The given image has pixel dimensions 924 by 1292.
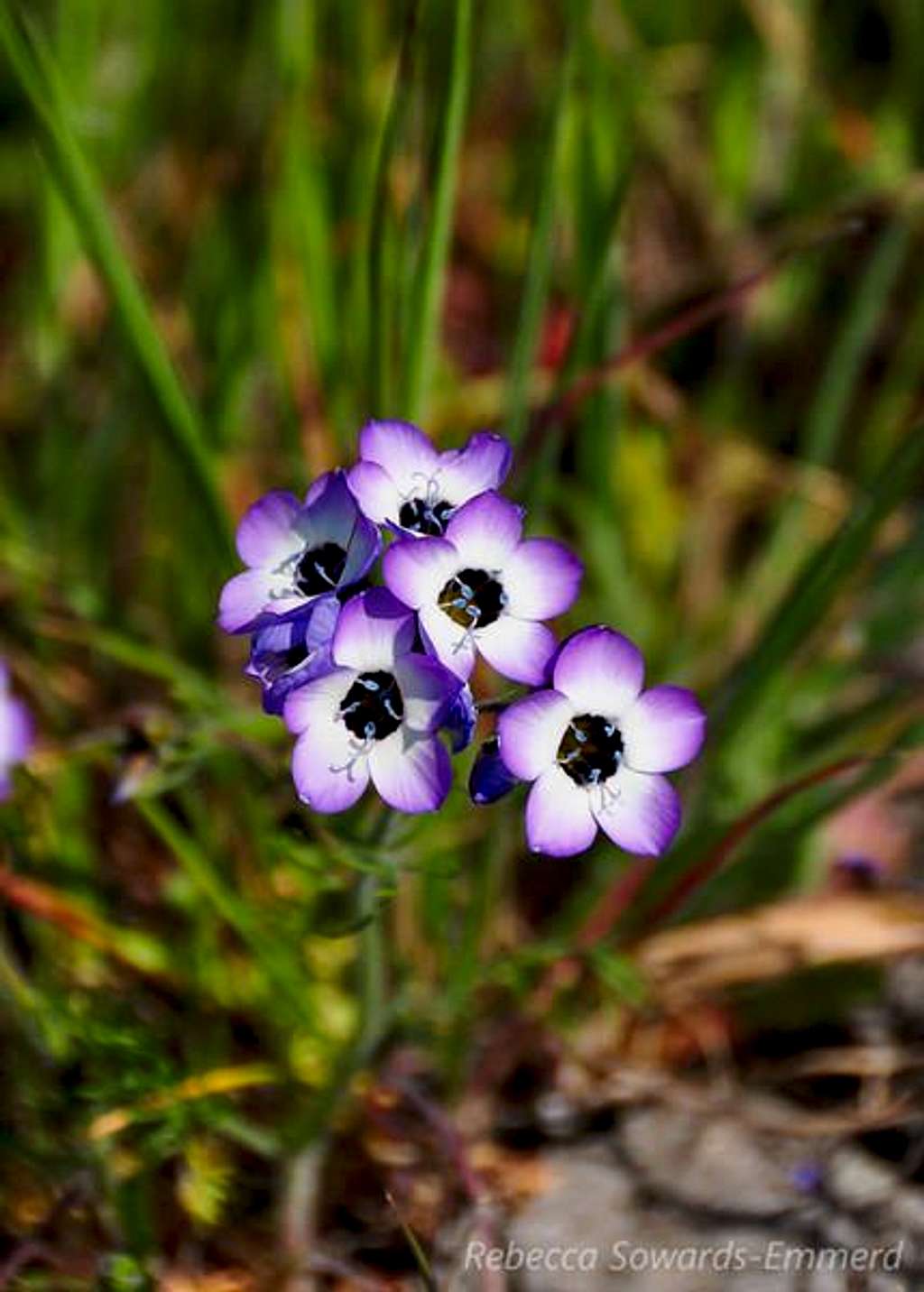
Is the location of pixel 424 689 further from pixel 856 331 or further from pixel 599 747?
pixel 856 331

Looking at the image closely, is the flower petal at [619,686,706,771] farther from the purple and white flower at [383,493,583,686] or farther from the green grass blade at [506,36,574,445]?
the green grass blade at [506,36,574,445]

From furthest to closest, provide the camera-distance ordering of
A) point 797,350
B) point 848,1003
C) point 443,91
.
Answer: point 797,350
point 848,1003
point 443,91

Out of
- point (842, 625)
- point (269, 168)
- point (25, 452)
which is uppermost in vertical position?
point (269, 168)

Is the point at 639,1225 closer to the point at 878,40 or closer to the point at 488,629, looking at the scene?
the point at 488,629

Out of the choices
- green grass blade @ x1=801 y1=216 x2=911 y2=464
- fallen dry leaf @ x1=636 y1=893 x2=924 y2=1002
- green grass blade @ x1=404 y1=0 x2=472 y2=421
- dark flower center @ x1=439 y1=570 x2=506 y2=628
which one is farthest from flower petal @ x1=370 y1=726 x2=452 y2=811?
green grass blade @ x1=801 y1=216 x2=911 y2=464

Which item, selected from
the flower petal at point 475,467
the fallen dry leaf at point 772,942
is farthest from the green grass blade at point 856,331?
the flower petal at point 475,467

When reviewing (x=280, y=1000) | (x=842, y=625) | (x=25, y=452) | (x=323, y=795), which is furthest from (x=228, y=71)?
(x=323, y=795)
